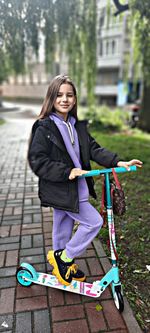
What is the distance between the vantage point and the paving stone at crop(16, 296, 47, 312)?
2.15 meters

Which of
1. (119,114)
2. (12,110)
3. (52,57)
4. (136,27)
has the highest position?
(136,27)

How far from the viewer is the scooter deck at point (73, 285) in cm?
220

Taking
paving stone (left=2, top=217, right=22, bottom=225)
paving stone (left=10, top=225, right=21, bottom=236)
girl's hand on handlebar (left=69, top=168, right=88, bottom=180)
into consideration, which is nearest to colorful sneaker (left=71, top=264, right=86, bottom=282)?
girl's hand on handlebar (left=69, top=168, right=88, bottom=180)

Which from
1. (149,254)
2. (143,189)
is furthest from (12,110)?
(149,254)

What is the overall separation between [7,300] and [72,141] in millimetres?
1419

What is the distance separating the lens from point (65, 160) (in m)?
2.12

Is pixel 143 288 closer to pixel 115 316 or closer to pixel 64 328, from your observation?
pixel 115 316

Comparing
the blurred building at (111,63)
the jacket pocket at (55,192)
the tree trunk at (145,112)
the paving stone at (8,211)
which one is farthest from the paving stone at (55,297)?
the blurred building at (111,63)

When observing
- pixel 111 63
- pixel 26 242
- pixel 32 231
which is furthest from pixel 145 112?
pixel 111 63

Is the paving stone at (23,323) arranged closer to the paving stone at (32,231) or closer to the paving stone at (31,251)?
the paving stone at (31,251)

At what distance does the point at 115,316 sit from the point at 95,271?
54 centimetres

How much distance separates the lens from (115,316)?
6.86ft

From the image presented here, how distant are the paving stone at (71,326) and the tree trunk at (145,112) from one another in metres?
9.56

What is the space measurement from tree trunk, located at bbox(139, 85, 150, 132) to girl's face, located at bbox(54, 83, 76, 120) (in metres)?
8.85
